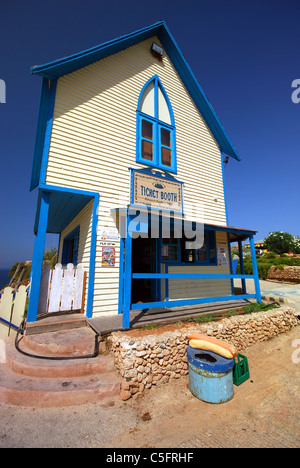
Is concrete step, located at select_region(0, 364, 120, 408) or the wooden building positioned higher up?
the wooden building

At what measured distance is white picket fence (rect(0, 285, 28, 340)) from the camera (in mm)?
5207

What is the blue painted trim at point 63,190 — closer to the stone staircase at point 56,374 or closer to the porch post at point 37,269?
the porch post at point 37,269

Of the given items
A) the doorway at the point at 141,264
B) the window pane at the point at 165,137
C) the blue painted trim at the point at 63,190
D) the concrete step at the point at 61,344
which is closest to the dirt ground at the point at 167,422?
the concrete step at the point at 61,344

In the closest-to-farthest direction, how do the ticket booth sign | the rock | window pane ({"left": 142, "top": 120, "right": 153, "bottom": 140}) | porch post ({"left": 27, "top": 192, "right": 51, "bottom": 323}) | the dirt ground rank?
the dirt ground
the rock
porch post ({"left": 27, "top": 192, "right": 51, "bottom": 323})
the ticket booth sign
window pane ({"left": 142, "top": 120, "right": 153, "bottom": 140})

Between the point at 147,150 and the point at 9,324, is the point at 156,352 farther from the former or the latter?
the point at 147,150

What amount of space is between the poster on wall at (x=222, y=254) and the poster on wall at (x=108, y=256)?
195 inches

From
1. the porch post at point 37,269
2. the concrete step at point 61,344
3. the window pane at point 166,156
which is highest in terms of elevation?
the window pane at point 166,156

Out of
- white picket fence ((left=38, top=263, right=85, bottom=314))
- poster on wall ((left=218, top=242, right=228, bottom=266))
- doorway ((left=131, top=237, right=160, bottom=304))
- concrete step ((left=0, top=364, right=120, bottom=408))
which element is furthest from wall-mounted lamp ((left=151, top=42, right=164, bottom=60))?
concrete step ((left=0, top=364, right=120, bottom=408))

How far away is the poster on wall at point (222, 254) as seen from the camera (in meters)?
8.79

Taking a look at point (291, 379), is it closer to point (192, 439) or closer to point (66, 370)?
point (192, 439)

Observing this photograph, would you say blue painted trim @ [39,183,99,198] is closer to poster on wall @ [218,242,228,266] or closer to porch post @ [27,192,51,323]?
porch post @ [27,192,51,323]

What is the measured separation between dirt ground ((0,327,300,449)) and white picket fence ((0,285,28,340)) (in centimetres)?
247

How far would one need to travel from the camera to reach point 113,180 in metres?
6.63

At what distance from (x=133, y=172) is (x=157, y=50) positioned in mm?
6196
